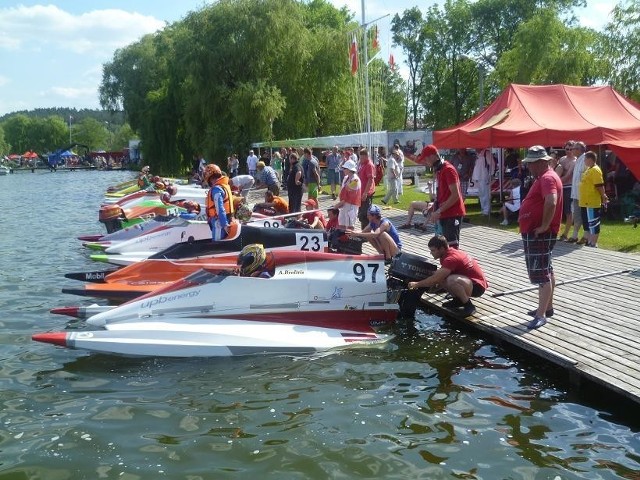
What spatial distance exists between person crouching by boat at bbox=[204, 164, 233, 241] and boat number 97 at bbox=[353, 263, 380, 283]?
8.83 ft

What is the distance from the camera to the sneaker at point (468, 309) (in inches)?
327

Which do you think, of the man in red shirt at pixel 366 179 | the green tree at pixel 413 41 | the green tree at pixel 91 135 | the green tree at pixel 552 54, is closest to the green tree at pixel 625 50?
the green tree at pixel 552 54

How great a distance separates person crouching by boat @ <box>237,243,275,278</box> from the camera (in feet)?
26.0

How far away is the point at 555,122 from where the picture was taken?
1504cm

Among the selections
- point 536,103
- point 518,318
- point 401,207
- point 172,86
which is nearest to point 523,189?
point 536,103

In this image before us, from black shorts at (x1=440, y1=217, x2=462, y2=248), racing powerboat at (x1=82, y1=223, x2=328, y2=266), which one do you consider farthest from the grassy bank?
racing powerboat at (x1=82, y1=223, x2=328, y2=266)

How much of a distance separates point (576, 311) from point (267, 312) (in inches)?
152

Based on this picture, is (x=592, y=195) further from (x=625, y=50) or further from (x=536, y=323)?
(x=625, y=50)

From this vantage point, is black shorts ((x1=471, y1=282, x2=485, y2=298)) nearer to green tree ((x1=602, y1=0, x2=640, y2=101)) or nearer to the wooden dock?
the wooden dock

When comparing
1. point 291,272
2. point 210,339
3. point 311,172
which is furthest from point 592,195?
point 311,172

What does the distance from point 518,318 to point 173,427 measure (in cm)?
440

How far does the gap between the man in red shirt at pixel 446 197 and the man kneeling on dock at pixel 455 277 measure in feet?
2.87

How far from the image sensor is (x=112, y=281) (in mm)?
10188

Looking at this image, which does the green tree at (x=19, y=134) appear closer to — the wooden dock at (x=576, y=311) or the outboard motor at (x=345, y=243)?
the outboard motor at (x=345, y=243)
